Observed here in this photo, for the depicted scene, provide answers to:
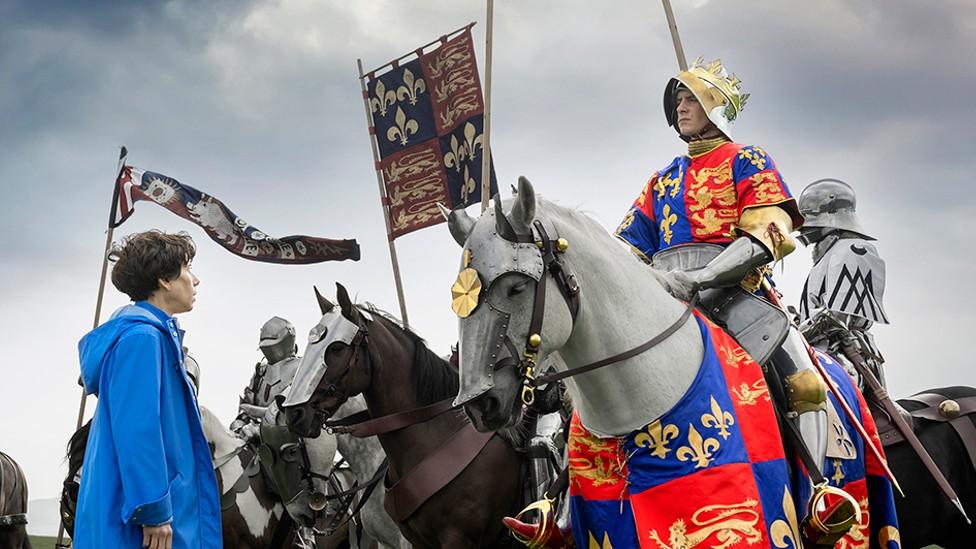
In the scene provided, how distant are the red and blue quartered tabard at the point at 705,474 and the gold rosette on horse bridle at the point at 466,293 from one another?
77 centimetres

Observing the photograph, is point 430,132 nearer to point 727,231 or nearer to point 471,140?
point 471,140

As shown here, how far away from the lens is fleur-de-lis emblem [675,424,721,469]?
3.45 metres

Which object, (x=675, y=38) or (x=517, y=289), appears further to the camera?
(x=675, y=38)

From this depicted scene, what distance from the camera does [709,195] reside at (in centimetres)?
440

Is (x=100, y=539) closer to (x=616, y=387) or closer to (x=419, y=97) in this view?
(x=616, y=387)

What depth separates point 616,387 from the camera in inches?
140

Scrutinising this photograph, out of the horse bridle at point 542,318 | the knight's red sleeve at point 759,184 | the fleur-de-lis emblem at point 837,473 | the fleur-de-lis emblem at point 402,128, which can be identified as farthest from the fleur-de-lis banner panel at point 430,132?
the horse bridle at point 542,318

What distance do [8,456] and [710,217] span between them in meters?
8.55

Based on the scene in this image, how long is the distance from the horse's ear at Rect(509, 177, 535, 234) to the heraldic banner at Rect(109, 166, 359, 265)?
7637 mm

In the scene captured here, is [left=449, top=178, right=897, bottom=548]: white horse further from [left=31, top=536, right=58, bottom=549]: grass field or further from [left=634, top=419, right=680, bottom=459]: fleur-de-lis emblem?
[left=31, top=536, right=58, bottom=549]: grass field

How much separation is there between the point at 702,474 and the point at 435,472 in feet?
8.34

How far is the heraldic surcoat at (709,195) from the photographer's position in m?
4.23

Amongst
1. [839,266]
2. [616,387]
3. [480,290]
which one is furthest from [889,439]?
[480,290]

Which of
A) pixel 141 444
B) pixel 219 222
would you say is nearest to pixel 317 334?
pixel 141 444
